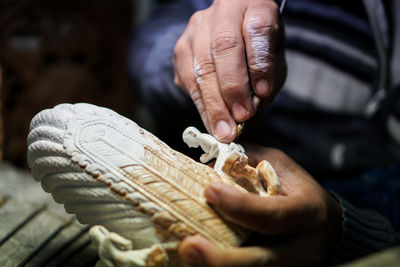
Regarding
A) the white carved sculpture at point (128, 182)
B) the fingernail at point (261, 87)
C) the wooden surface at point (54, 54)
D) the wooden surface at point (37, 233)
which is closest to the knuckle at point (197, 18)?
the fingernail at point (261, 87)

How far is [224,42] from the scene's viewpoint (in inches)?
51.3

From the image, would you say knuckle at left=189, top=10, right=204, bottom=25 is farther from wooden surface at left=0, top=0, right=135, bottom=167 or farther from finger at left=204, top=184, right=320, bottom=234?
wooden surface at left=0, top=0, right=135, bottom=167

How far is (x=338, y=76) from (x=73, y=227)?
193 centimetres

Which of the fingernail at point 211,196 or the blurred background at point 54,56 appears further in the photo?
the blurred background at point 54,56

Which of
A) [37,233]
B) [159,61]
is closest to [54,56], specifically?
[159,61]

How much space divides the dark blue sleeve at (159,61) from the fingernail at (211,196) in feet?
4.32

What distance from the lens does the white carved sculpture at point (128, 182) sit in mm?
1040

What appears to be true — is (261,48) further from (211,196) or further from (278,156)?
(211,196)

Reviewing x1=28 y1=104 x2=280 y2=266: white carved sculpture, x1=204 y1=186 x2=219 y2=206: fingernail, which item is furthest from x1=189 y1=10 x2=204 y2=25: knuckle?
x1=204 y1=186 x2=219 y2=206: fingernail

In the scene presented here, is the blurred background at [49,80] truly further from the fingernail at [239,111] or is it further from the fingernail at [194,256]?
the fingernail at [239,111]

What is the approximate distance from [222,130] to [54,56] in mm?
2035

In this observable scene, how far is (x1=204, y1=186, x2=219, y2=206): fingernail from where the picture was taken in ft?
3.32

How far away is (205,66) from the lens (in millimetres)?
1340

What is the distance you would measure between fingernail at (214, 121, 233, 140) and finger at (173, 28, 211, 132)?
0.05 meters
